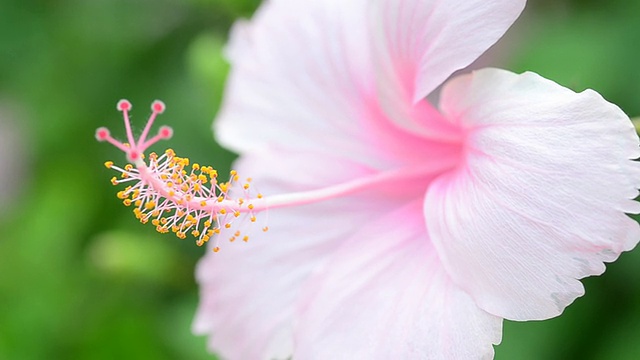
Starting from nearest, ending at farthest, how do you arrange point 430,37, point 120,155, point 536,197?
point 536,197 → point 430,37 → point 120,155

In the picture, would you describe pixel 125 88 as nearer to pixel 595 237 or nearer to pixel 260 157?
pixel 260 157

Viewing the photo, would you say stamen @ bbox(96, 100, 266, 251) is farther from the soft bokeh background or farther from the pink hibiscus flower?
the soft bokeh background

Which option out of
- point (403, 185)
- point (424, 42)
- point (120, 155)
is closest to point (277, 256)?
point (403, 185)

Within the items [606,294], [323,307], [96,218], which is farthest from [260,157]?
[96,218]

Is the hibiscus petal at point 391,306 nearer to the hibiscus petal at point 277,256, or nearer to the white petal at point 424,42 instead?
the hibiscus petal at point 277,256

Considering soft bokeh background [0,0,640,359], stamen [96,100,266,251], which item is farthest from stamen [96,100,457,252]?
soft bokeh background [0,0,640,359]

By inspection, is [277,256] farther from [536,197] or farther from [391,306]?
[536,197]
